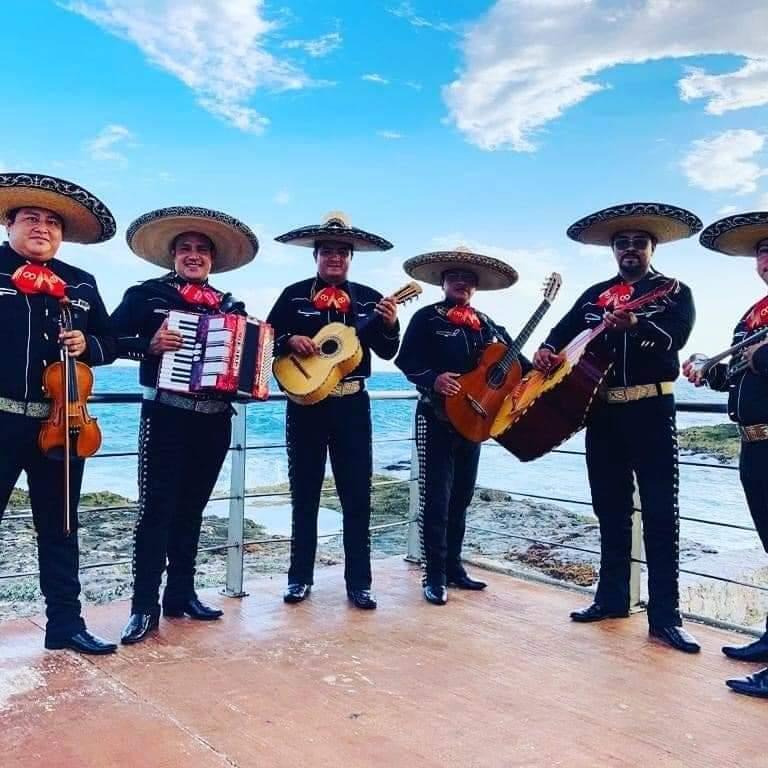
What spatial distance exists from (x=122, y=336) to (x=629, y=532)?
2.34 metres

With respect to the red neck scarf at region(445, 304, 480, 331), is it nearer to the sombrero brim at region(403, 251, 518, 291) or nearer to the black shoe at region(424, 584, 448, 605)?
the sombrero brim at region(403, 251, 518, 291)

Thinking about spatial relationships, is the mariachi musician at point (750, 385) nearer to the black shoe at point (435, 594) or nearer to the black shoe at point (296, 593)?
the black shoe at point (435, 594)

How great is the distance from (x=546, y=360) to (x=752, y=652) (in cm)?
139

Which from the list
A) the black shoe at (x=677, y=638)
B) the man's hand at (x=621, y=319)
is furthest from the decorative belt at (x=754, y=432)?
the black shoe at (x=677, y=638)

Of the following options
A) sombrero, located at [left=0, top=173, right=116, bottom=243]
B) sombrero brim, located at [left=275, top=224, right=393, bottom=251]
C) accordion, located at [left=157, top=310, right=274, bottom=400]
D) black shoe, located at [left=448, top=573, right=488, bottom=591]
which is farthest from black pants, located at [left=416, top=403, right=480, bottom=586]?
sombrero, located at [left=0, top=173, right=116, bottom=243]

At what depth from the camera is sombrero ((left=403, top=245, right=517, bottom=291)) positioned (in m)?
3.73

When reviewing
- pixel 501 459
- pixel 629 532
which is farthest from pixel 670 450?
pixel 501 459

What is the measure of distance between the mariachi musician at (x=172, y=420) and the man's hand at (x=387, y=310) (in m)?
0.62

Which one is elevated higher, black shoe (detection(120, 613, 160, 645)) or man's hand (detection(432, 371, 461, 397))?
man's hand (detection(432, 371, 461, 397))

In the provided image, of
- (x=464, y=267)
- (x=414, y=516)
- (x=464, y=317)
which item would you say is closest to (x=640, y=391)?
(x=464, y=317)

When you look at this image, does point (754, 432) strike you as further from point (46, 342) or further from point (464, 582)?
point (46, 342)

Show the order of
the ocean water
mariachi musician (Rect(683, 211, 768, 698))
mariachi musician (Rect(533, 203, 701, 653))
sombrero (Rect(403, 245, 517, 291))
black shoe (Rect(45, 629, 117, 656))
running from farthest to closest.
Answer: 1. the ocean water
2. sombrero (Rect(403, 245, 517, 291))
3. mariachi musician (Rect(533, 203, 701, 653))
4. black shoe (Rect(45, 629, 117, 656))
5. mariachi musician (Rect(683, 211, 768, 698))

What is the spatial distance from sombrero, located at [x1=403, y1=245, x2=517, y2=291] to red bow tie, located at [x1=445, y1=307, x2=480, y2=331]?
22 cm

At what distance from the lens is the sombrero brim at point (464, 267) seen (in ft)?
12.2
